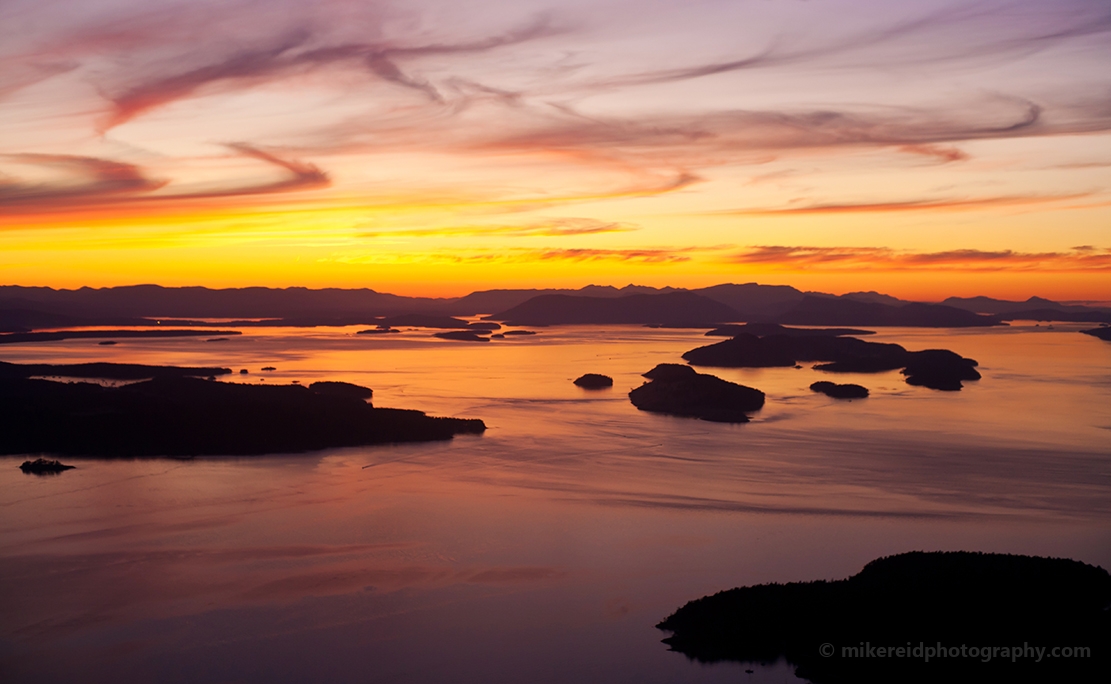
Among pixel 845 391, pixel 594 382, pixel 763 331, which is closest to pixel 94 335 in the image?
pixel 594 382

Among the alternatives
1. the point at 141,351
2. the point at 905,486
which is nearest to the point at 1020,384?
the point at 905,486

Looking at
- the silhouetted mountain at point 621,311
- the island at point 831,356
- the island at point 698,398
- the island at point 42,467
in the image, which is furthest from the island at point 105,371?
the silhouetted mountain at point 621,311

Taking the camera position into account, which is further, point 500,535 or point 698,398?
point 698,398

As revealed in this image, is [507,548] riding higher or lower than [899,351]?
lower

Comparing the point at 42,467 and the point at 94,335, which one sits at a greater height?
the point at 94,335

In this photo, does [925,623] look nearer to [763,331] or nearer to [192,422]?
[192,422]

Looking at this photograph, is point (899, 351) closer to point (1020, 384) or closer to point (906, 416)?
point (1020, 384)

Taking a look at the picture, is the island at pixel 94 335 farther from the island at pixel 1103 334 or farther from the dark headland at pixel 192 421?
the island at pixel 1103 334

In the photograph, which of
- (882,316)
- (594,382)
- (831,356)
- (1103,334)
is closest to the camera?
(594,382)
